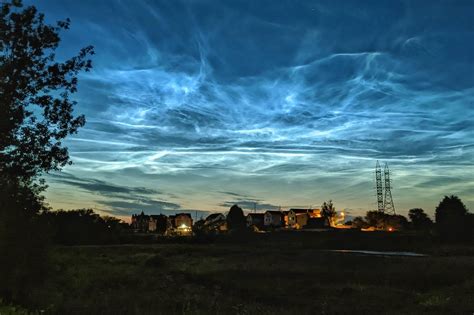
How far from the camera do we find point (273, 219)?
18038cm

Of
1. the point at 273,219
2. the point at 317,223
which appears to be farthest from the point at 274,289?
the point at 273,219

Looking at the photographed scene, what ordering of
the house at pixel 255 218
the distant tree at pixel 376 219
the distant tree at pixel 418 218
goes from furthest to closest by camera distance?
the house at pixel 255 218 → the distant tree at pixel 376 219 → the distant tree at pixel 418 218

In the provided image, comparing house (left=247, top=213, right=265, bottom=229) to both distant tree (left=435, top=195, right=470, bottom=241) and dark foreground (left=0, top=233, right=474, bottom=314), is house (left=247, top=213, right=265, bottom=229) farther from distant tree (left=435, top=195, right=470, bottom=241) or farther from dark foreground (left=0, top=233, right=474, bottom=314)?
dark foreground (left=0, top=233, right=474, bottom=314)

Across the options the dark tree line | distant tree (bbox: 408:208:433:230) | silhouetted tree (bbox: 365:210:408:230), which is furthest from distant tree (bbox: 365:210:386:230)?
the dark tree line

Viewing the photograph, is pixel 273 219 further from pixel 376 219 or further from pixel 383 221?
pixel 383 221

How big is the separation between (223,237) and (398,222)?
→ 6939 cm

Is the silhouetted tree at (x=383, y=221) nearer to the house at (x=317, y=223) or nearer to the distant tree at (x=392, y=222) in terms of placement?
the distant tree at (x=392, y=222)

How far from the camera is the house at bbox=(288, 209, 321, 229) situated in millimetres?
177300

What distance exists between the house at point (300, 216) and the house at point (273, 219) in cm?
401

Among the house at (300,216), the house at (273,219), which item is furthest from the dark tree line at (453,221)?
the house at (273,219)

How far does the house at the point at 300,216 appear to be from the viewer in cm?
17730

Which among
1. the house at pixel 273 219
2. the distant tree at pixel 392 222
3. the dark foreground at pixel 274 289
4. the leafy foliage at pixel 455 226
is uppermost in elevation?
the house at pixel 273 219

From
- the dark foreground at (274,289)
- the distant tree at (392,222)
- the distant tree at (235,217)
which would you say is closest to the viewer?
Answer: the dark foreground at (274,289)

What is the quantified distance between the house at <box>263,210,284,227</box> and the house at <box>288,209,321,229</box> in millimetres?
4010
